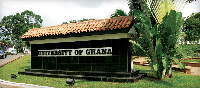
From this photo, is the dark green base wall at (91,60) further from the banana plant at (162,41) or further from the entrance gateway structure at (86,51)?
the banana plant at (162,41)

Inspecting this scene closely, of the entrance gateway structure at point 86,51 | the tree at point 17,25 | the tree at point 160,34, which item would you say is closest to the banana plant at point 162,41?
the tree at point 160,34

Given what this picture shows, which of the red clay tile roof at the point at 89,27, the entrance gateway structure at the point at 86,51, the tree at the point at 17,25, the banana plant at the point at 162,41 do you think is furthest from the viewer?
the tree at the point at 17,25

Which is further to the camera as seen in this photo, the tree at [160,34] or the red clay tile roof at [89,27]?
the red clay tile roof at [89,27]

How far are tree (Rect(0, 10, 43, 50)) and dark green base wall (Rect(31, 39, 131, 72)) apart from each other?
47727 mm

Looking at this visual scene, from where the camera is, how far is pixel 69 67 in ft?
40.1

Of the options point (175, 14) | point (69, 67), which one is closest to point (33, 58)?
point (69, 67)

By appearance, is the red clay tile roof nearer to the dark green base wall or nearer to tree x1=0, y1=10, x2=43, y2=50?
the dark green base wall

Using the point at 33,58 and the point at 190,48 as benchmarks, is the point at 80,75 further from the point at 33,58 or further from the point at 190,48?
the point at 190,48

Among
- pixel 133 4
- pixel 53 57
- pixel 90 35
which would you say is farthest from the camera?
pixel 133 4

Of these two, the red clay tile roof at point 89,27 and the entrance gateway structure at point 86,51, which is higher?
the red clay tile roof at point 89,27

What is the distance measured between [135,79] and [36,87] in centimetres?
520

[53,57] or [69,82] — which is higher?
[53,57]

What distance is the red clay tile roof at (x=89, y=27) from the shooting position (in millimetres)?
10398

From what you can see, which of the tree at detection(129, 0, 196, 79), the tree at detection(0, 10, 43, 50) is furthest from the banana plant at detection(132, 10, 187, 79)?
the tree at detection(0, 10, 43, 50)
